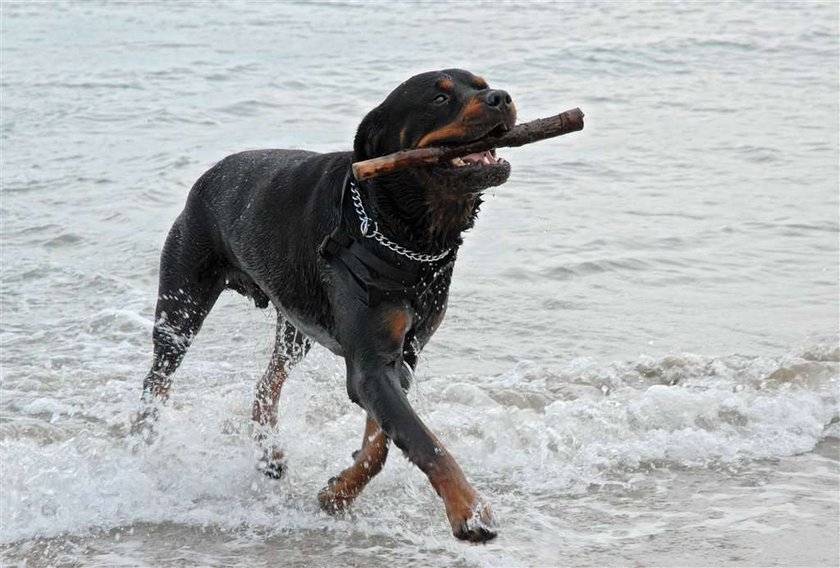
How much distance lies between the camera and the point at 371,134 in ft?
15.7

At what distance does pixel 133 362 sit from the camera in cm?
718

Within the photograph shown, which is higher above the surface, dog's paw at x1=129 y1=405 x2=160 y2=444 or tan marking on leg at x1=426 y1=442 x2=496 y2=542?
tan marking on leg at x1=426 y1=442 x2=496 y2=542

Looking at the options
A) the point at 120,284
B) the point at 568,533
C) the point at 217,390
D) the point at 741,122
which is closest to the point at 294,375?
the point at 217,390

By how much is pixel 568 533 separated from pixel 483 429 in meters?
1.17

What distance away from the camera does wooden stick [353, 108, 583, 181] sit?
4445 millimetres

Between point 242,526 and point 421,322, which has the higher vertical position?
point 421,322

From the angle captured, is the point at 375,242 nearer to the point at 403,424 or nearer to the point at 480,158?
the point at 480,158

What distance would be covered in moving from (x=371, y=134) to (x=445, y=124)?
38cm

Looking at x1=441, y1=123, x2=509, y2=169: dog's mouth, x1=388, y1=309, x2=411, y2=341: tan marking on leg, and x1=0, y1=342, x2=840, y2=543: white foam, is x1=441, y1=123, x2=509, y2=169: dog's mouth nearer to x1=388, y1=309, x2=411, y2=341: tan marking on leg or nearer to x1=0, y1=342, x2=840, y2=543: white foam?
x1=388, y1=309, x2=411, y2=341: tan marking on leg

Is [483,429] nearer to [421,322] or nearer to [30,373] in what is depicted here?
[421,322]

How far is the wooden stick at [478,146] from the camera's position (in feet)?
14.6

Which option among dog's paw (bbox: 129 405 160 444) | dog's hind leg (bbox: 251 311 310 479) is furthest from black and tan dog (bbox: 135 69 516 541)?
dog's paw (bbox: 129 405 160 444)

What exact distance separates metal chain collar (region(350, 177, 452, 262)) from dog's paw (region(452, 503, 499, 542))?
1.11 meters

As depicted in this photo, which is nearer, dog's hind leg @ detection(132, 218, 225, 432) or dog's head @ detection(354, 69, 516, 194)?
dog's head @ detection(354, 69, 516, 194)
